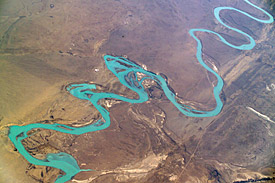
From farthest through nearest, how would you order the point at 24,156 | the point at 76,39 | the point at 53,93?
the point at 76,39, the point at 53,93, the point at 24,156

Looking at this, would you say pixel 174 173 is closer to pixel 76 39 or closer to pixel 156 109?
pixel 156 109

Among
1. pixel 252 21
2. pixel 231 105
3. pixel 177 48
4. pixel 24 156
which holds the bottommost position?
pixel 24 156

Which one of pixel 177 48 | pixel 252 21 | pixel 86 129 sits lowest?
pixel 86 129

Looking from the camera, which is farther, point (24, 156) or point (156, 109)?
point (156, 109)

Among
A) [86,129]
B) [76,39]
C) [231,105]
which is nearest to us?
[86,129]

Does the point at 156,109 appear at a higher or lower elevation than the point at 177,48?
lower

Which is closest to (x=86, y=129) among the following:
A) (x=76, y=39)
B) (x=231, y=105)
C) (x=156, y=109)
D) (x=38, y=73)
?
(x=156, y=109)

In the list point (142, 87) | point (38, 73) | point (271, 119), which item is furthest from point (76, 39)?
point (271, 119)

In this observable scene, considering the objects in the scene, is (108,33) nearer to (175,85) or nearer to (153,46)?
(153,46)

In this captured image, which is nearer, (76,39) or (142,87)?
(142,87)

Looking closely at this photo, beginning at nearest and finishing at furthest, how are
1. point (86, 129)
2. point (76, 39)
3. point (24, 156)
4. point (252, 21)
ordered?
point (24, 156), point (86, 129), point (76, 39), point (252, 21)
